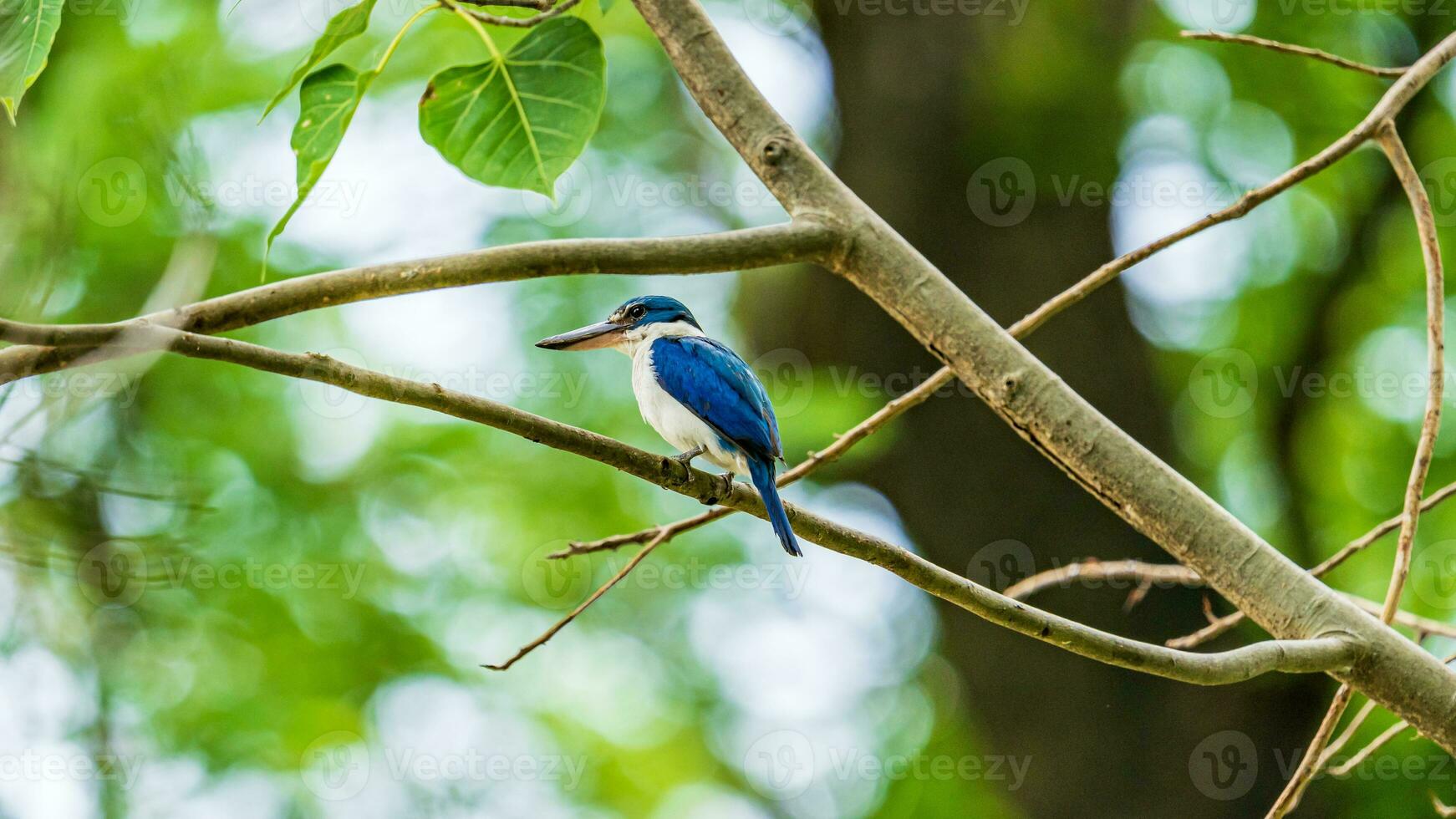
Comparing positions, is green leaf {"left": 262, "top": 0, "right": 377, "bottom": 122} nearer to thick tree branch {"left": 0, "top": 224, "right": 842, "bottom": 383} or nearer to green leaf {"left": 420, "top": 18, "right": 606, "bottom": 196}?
green leaf {"left": 420, "top": 18, "right": 606, "bottom": 196}

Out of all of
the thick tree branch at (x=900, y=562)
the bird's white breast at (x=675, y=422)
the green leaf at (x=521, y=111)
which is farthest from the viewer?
the bird's white breast at (x=675, y=422)

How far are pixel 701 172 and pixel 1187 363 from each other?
3.66 m

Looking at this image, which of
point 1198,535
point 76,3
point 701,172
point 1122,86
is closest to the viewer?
point 1198,535

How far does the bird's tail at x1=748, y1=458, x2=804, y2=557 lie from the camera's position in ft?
7.66

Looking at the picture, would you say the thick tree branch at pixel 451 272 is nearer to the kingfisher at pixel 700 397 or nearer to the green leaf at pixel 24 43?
the green leaf at pixel 24 43

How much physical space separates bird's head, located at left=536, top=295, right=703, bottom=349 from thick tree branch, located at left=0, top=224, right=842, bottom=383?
1559 mm

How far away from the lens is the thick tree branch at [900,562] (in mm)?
1682

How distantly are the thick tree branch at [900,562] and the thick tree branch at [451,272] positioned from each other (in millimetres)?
62

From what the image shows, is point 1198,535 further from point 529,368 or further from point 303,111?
point 529,368

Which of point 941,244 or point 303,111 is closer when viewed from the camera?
point 303,111

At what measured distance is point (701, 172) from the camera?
8.30m

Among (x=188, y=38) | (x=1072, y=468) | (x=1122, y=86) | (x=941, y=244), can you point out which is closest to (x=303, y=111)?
(x=1072, y=468)

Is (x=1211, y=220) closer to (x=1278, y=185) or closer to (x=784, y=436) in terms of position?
(x=1278, y=185)

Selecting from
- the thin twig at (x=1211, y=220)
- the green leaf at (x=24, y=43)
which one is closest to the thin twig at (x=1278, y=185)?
the thin twig at (x=1211, y=220)
